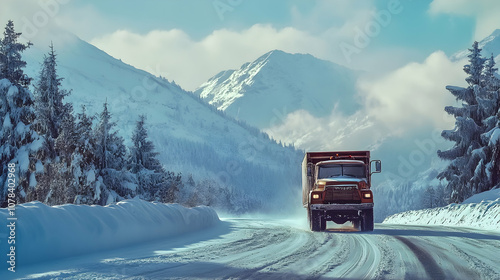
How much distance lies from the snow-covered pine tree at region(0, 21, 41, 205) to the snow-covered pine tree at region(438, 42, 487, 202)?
30401mm

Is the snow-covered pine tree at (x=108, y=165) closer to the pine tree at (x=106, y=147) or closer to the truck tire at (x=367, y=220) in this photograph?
the pine tree at (x=106, y=147)

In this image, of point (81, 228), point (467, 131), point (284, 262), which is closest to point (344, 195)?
point (284, 262)

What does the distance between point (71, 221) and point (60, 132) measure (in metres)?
25.6

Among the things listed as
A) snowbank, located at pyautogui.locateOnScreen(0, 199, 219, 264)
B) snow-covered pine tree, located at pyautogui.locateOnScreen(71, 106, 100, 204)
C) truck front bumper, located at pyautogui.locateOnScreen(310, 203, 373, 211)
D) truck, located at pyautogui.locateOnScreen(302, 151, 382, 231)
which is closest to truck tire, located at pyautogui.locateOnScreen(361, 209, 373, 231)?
truck, located at pyautogui.locateOnScreen(302, 151, 382, 231)

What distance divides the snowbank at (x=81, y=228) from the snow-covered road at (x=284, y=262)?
325 millimetres

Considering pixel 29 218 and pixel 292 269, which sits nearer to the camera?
pixel 292 269

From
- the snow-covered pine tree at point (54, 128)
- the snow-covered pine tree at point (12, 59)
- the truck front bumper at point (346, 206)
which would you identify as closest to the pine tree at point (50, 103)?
the snow-covered pine tree at point (54, 128)

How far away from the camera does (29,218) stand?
8867 millimetres

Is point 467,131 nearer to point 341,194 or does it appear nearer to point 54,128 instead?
point 341,194

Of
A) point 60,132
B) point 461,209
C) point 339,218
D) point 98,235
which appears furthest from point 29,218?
point 60,132

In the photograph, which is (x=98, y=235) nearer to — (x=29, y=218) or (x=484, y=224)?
(x=29, y=218)

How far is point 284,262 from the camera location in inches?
359

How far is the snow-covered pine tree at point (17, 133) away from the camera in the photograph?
25.8 metres

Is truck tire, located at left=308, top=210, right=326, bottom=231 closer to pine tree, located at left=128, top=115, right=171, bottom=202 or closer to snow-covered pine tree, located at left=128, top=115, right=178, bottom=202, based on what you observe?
snow-covered pine tree, located at left=128, top=115, right=178, bottom=202
